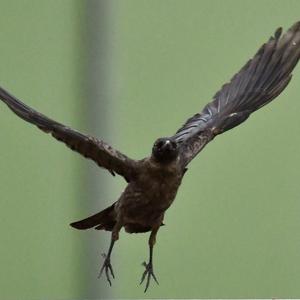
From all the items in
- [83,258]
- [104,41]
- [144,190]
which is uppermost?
[104,41]

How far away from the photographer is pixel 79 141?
4.95 ft

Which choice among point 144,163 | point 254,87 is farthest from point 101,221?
point 254,87

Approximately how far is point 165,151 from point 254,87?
1.49ft

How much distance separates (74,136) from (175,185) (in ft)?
0.65

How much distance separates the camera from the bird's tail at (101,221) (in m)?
A: 1.64

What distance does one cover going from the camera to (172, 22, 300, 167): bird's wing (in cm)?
182

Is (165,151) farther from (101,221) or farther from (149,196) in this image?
(101,221)

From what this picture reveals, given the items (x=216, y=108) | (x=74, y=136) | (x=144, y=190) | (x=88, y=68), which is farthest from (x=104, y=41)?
(x=216, y=108)

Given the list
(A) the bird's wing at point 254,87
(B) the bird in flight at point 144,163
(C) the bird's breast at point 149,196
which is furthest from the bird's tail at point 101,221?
(A) the bird's wing at point 254,87

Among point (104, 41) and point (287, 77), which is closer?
point (104, 41)

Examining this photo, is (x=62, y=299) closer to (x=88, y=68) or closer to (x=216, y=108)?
(x=216, y=108)

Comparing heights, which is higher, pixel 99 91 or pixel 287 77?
pixel 287 77

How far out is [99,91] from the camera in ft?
4.51

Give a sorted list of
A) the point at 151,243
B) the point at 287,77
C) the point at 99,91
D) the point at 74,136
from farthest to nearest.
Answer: the point at 287,77 → the point at 151,243 → the point at 74,136 → the point at 99,91
